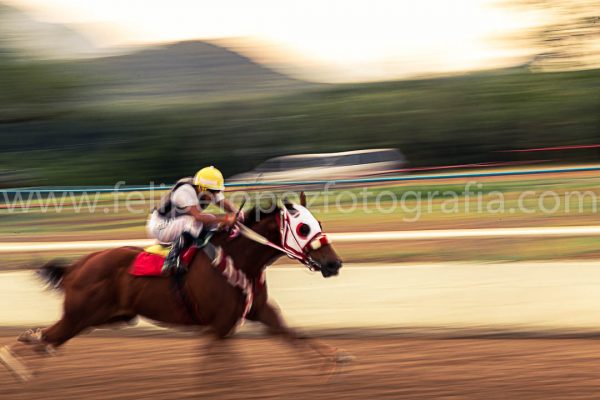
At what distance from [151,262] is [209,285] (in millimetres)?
469

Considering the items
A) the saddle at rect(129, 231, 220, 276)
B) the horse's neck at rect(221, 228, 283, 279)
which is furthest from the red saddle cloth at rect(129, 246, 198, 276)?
the horse's neck at rect(221, 228, 283, 279)

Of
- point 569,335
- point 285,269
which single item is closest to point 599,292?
point 569,335

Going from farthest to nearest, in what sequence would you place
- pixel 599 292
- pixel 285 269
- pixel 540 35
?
pixel 540 35, pixel 285 269, pixel 599 292

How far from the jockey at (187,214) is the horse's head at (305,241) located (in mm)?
363

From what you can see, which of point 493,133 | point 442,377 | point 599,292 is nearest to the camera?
point 442,377

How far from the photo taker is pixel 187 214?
20.1ft

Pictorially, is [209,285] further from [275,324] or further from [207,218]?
[275,324]

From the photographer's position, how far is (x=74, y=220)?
19.3 metres

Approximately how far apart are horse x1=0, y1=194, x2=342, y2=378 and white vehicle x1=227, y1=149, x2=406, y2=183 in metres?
15.8

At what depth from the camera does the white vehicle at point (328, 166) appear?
23266mm

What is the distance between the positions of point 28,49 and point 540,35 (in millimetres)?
18187

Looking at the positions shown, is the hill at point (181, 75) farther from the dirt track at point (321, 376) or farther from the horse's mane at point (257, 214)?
the horse's mane at point (257, 214)

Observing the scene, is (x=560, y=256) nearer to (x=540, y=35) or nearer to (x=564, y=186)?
(x=564, y=186)

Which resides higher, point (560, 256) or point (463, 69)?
point (463, 69)
